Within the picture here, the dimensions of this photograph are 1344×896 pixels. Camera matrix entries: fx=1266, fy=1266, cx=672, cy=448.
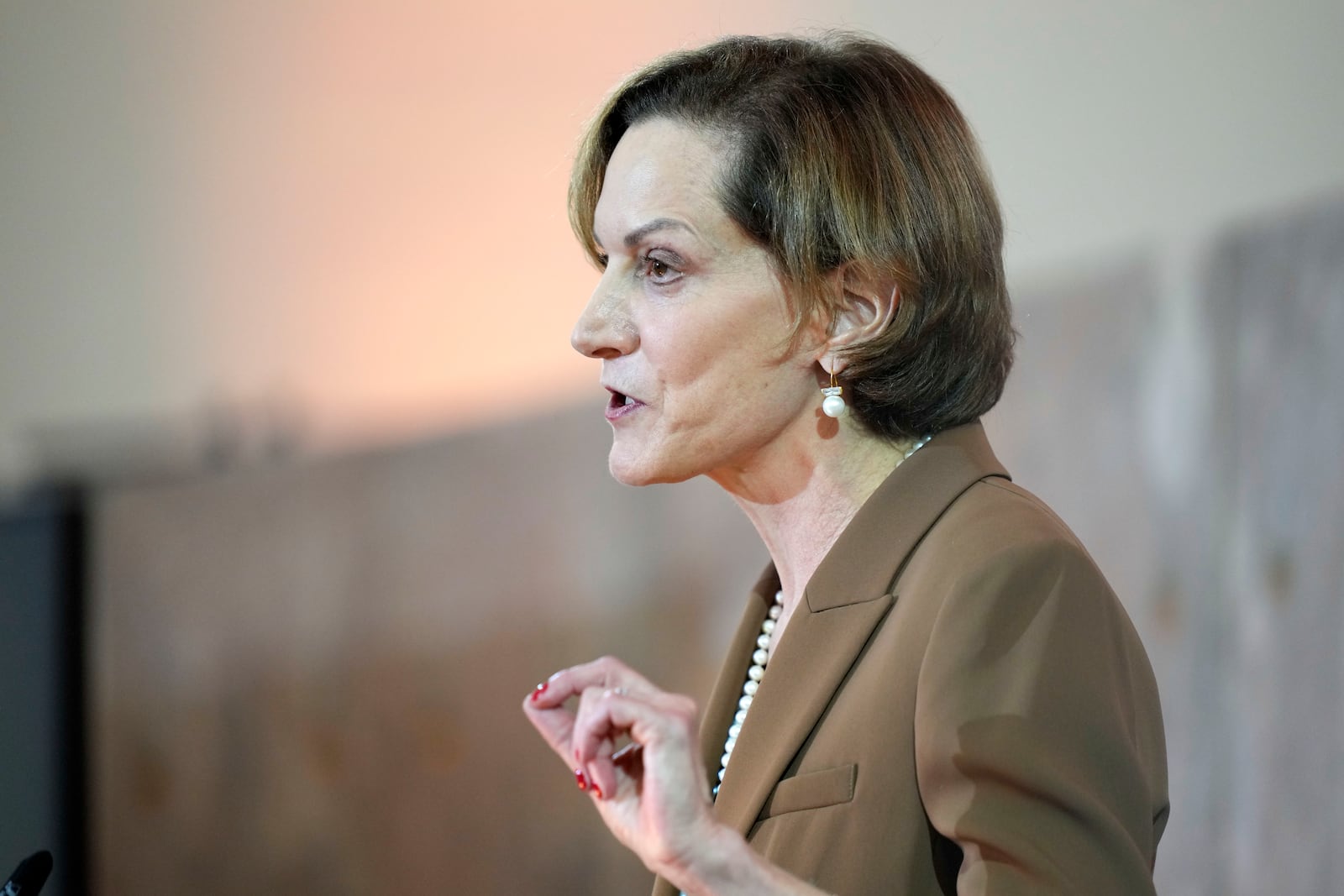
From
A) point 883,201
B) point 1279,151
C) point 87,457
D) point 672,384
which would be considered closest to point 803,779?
point 672,384

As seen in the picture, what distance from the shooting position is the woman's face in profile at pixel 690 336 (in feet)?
4.17

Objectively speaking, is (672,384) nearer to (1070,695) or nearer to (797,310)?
(797,310)

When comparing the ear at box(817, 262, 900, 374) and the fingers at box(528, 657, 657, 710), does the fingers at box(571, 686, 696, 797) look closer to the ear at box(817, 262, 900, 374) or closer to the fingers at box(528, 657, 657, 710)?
the fingers at box(528, 657, 657, 710)

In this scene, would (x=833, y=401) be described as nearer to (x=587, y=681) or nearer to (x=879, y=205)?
(x=879, y=205)

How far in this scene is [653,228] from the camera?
1281mm

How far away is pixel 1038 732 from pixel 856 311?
52cm

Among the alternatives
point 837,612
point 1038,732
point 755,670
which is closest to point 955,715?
point 1038,732

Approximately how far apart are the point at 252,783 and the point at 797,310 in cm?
184

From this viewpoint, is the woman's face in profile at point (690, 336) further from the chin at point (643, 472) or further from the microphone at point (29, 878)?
the microphone at point (29, 878)

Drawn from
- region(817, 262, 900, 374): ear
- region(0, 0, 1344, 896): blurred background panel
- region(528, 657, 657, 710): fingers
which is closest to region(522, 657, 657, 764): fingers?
region(528, 657, 657, 710): fingers

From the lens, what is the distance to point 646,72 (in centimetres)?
139

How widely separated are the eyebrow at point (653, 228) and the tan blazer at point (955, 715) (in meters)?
0.33

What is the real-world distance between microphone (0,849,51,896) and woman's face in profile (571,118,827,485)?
2.04 feet

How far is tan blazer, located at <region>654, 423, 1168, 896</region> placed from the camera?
2.98ft
